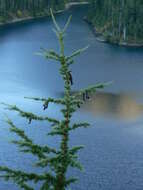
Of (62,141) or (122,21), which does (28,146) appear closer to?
(62,141)

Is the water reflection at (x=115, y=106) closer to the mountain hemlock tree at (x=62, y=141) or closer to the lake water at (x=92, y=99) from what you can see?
the lake water at (x=92, y=99)

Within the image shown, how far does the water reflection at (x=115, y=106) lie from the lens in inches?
2746

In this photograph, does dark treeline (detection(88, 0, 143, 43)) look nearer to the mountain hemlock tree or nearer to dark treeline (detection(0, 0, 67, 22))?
dark treeline (detection(0, 0, 67, 22))

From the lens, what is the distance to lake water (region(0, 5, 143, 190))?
50.8 meters

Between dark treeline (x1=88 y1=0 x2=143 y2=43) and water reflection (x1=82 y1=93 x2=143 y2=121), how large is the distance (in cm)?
5604

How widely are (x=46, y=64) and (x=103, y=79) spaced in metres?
17.3

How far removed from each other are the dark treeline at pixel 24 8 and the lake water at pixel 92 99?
67.3ft

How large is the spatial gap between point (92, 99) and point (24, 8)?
103283mm

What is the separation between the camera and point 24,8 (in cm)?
17325

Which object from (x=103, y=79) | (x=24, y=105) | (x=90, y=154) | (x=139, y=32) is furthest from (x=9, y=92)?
(x=139, y=32)

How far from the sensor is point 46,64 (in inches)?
4008

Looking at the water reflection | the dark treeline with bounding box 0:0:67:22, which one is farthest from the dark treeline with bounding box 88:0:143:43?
the water reflection

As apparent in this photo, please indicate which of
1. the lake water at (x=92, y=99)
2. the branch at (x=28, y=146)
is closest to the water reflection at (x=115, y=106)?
the lake water at (x=92, y=99)

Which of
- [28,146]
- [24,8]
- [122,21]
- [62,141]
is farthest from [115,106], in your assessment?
[24,8]
